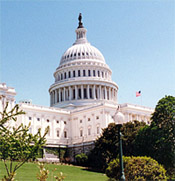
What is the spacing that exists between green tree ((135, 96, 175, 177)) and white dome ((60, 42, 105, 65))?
231 feet

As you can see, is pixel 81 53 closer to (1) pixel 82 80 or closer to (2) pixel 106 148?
(1) pixel 82 80

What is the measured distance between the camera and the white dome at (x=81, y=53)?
12925 cm

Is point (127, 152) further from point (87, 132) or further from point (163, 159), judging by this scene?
point (87, 132)

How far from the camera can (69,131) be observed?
10675 cm

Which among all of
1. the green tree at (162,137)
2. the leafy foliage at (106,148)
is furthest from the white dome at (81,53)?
the green tree at (162,137)

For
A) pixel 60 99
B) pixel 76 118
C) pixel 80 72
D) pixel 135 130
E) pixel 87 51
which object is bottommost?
pixel 135 130

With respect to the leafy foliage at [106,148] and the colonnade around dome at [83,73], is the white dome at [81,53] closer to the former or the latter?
the colonnade around dome at [83,73]

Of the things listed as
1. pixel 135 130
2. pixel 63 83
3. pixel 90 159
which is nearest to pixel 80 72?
pixel 63 83

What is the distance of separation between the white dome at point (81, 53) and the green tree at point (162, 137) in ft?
231

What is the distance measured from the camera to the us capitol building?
98438 millimetres

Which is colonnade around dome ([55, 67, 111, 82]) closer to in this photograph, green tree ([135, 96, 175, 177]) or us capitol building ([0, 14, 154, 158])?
us capitol building ([0, 14, 154, 158])

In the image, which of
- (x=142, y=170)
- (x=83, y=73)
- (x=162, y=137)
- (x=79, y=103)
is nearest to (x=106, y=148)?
(x=162, y=137)

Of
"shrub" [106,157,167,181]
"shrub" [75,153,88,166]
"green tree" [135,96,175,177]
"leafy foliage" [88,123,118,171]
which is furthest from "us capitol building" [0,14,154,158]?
"shrub" [106,157,167,181]

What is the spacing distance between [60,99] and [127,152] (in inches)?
2228
